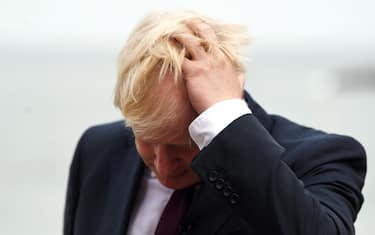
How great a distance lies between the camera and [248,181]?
169 cm

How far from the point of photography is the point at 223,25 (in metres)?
1.90

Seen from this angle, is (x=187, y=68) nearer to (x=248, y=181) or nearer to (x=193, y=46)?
(x=193, y=46)

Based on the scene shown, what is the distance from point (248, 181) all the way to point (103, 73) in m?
5.93

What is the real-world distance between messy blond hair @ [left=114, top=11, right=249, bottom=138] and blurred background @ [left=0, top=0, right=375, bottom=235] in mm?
3597

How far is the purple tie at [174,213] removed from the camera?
2004 millimetres

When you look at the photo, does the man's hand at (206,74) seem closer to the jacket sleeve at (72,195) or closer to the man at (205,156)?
the man at (205,156)

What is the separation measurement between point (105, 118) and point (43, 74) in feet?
4.51

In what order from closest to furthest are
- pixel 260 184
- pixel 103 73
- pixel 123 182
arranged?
1. pixel 260 184
2. pixel 123 182
3. pixel 103 73

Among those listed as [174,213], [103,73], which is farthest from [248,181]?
[103,73]

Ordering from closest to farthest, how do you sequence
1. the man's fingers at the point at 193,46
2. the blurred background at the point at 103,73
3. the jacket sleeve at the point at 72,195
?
the man's fingers at the point at 193,46 < the jacket sleeve at the point at 72,195 < the blurred background at the point at 103,73

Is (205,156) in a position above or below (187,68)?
below

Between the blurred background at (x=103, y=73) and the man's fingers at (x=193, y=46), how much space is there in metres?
3.71

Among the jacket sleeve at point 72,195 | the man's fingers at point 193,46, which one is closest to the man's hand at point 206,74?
the man's fingers at point 193,46

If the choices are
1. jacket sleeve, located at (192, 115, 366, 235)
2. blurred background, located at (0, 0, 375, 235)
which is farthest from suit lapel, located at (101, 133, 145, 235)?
blurred background, located at (0, 0, 375, 235)
